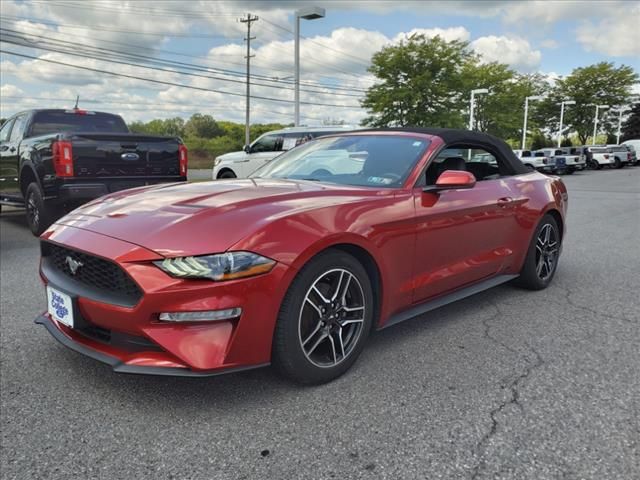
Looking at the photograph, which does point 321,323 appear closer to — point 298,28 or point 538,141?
point 298,28

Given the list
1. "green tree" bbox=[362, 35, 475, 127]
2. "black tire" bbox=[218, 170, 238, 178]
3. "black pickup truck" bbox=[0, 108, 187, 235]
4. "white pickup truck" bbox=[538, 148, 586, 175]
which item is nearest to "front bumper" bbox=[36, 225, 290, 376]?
"black pickup truck" bbox=[0, 108, 187, 235]

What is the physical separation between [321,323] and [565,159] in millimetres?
29499

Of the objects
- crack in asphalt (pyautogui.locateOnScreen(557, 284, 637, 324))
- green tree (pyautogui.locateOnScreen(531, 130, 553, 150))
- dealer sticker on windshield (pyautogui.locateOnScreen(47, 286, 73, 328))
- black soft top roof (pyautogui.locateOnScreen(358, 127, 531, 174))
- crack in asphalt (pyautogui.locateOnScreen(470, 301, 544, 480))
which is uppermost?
green tree (pyautogui.locateOnScreen(531, 130, 553, 150))

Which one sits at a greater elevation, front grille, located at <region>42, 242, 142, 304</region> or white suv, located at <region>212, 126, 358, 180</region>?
white suv, located at <region>212, 126, 358, 180</region>

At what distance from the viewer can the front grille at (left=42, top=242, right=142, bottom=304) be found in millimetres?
2426

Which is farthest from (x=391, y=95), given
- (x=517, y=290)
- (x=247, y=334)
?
(x=247, y=334)

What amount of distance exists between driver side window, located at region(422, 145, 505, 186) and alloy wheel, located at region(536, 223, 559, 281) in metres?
0.72

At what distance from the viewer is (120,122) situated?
9.01 meters

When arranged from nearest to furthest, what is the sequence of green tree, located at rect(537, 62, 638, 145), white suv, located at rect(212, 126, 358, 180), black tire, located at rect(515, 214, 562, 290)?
black tire, located at rect(515, 214, 562, 290) → white suv, located at rect(212, 126, 358, 180) → green tree, located at rect(537, 62, 638, 145)

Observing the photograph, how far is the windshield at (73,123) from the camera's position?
8.07 m

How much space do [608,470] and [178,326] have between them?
1.89m

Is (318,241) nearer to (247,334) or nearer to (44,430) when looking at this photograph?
(247,334)

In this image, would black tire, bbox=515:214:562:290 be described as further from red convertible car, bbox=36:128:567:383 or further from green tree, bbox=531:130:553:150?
green tree, bbox=531:130:553:150

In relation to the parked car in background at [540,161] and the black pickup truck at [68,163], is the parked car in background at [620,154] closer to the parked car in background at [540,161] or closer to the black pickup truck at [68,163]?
Answer: the parked car in background at [540,161]
